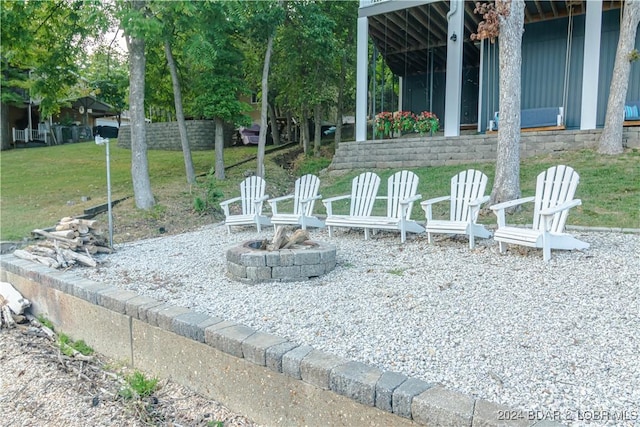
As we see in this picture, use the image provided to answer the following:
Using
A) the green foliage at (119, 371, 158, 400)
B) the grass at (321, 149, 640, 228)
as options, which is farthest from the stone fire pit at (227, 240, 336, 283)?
the grass at (321, 149, 640, 228)

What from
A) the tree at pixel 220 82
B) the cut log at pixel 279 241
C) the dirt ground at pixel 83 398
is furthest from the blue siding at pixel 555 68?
the dirt ground at pixel 83 398

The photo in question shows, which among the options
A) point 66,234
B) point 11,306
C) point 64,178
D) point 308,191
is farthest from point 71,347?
point 64,178

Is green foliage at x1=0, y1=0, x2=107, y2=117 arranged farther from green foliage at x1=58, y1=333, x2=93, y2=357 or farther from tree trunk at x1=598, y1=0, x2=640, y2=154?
tree trunk at x1=598, y1=0, x2=640, y2=154

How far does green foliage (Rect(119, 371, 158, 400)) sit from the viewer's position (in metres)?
2.94

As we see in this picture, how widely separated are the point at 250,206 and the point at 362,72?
5.14 metres

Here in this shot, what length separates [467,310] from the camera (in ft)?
9.64

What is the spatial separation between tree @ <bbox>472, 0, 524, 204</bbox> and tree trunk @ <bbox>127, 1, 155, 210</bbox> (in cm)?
560

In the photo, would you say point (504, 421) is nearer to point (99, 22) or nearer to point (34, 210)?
point (99, 22)

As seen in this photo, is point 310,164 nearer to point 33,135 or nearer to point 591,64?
point 591,64

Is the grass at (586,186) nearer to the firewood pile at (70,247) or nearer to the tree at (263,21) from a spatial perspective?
the tree at (263,21)

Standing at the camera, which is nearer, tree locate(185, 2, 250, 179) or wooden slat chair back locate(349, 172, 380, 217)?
wooden slat chair back locate(349, 172, 380, 217)

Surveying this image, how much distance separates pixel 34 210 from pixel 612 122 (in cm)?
1043

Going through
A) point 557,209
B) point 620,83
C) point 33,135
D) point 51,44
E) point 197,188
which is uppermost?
point 51,44

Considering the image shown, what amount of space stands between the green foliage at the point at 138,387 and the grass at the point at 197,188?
3902 mm
